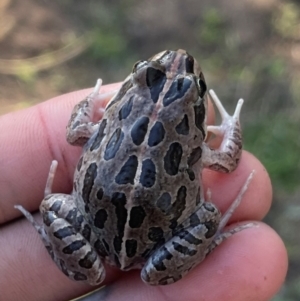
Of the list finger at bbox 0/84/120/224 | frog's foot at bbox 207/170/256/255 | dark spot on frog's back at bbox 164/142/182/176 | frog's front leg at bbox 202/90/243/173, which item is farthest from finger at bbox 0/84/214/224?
dark spot on frog's back at bbox 164/142/182/176

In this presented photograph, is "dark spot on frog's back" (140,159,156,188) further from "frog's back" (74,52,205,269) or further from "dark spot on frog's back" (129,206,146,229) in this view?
"dark spot on frog's back" (129,206,146,229)

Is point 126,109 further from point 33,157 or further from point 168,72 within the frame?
point 33,157

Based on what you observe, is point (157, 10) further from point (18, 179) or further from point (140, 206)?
point (140, 206)

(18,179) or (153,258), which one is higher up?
(18,179)

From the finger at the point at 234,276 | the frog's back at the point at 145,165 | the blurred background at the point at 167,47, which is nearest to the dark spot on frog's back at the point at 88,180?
the frog's back at the point at 145,165

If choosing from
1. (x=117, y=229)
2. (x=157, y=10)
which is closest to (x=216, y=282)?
(x=117, y=229)

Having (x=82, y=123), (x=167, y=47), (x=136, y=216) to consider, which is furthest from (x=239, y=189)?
(x=167, y=47)

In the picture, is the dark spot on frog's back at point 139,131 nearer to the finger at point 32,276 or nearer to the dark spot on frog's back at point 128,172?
the dark spot on frog's back at point 128,172
